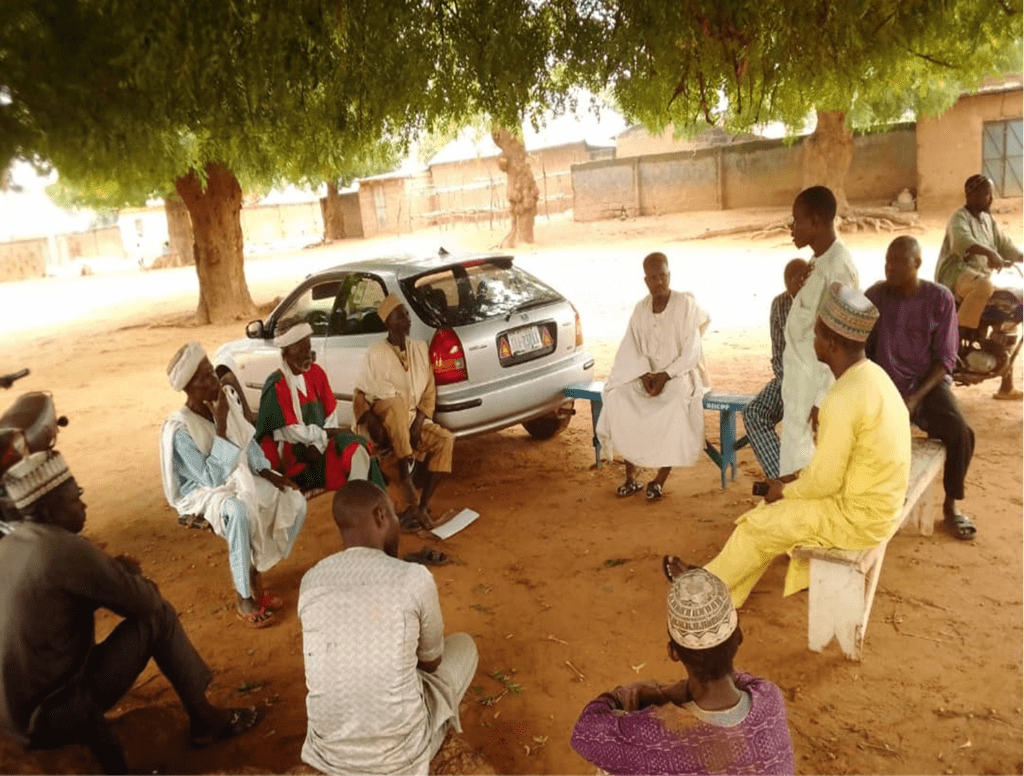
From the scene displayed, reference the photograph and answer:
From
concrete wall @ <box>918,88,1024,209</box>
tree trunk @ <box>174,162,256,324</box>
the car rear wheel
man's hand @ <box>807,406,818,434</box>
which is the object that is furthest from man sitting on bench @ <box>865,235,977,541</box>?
concrete wall @ <box>918,88,1024,209</box>

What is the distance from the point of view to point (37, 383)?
1247 cm

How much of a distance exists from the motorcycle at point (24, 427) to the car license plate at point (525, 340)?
3.21 meters

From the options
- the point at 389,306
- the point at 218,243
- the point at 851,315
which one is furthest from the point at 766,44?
the point at 218,243

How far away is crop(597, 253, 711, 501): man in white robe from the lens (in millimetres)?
5602

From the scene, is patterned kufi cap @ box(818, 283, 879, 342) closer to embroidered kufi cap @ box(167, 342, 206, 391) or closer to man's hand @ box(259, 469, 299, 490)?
man's hand @ box(259, 469, 299, 490)

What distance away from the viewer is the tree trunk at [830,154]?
813 inches

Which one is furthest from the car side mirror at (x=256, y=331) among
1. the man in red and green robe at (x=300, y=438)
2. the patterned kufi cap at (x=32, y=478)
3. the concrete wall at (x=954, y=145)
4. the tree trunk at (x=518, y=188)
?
the concrete wall at (x=954, y=145)

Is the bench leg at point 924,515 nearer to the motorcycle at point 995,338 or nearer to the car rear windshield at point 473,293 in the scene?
the motorcycle at point 995,338

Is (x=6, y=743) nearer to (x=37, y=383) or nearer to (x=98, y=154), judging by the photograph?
(x=98, y=154)

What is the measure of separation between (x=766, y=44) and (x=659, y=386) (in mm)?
2387

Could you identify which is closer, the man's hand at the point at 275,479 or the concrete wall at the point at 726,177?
the man's hand at the point at 275,479

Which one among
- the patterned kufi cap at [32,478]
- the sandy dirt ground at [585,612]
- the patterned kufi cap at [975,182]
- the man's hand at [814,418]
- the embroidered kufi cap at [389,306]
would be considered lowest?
the sandy dirt ground at [585,612]

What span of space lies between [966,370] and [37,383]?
1287cm

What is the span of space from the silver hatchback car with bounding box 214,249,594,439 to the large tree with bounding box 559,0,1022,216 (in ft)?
5.93
